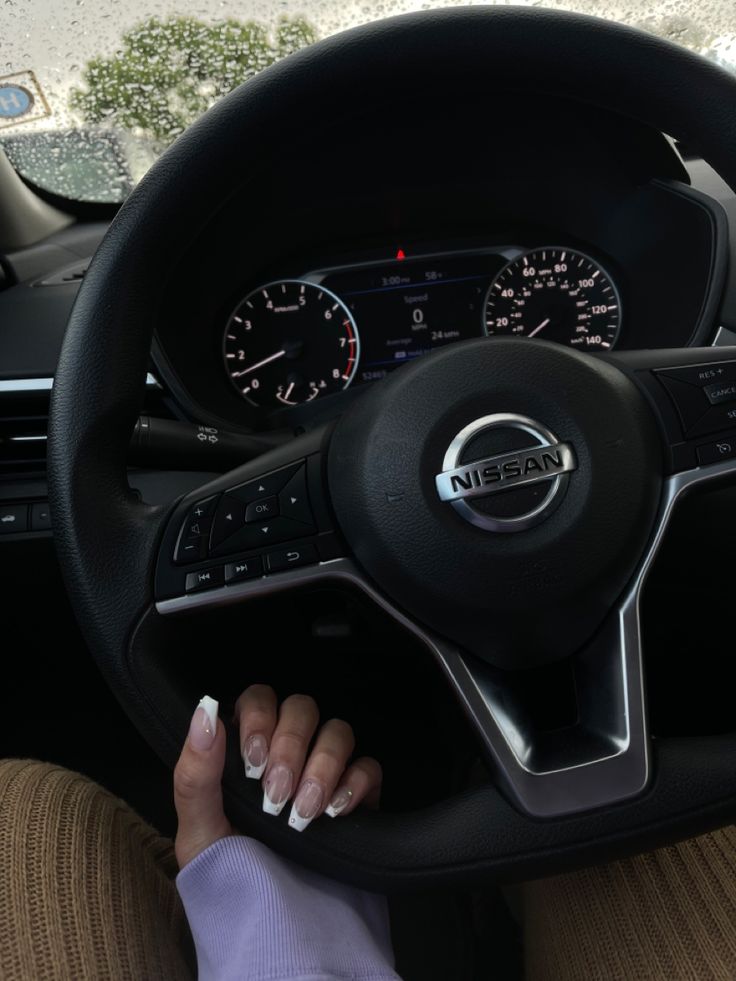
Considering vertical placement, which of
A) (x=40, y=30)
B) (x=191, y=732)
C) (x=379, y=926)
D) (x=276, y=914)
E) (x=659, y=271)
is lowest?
(x=379, y=926)

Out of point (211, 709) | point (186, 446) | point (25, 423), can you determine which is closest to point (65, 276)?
point (25, 423)

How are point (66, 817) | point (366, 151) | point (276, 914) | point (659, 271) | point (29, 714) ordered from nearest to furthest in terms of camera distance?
point (276, 914) → point (66, 817) → point (366, 151) → point (659, 271) → point (29, 714)

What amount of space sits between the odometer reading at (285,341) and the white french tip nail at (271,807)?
75cm

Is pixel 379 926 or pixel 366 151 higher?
pixel 366 151

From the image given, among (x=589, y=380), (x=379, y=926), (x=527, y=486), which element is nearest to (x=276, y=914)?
(x=379, y=926)

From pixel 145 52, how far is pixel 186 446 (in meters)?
0.63

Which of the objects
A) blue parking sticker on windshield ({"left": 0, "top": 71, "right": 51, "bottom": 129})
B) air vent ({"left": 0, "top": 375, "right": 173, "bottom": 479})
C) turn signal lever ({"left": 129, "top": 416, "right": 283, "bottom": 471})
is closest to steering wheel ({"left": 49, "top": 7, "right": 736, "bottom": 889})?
turn signal lever ({"left": 129, "top": 416, "right": 283, "bottom": 471})

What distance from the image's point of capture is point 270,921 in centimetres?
61

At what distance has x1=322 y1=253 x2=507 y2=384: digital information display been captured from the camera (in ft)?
4.20

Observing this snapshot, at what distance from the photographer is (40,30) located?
1.16 meters

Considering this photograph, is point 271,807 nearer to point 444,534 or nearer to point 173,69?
point 444,534

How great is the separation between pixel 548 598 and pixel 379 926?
0.32 m

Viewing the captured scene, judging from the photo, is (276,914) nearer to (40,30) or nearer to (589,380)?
(589,380)

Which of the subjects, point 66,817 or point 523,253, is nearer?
point 66,817
